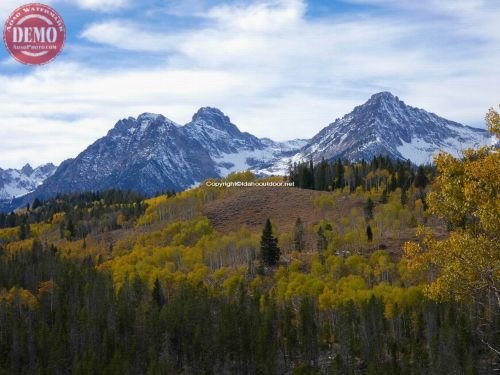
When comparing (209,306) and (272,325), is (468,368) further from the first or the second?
(209,306)

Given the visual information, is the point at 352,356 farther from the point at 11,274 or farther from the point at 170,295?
the point at 11,274

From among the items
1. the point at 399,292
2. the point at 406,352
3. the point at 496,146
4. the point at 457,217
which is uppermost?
the point at 496,146

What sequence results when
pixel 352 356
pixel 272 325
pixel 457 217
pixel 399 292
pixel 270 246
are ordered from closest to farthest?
pixel 457 217
pixel 352 356
pixel 272 325
pixel 399 292
pixel 270 246

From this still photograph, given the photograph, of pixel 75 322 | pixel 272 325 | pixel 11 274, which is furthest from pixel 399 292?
pixel 11 274

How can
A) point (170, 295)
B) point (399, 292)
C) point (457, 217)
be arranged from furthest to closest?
point (170, 295) < point (399, 292) < point (457, 217)

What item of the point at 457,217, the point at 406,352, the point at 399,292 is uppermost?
the point at 457,217

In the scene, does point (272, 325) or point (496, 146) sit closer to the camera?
point (496, 146)

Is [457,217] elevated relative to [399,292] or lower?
elevated

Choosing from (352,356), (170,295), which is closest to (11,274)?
(170,295)

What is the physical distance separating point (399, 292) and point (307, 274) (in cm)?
3536

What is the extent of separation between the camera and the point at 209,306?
150750 millimetres

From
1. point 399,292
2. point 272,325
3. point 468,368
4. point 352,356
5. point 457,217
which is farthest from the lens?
point 399,292

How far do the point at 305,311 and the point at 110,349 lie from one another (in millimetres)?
46211

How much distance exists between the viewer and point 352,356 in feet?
405
